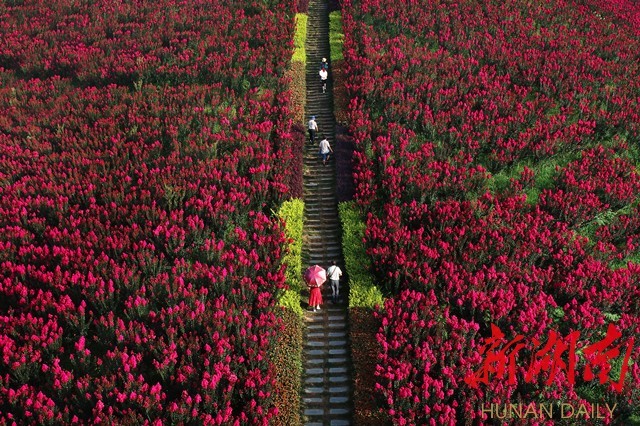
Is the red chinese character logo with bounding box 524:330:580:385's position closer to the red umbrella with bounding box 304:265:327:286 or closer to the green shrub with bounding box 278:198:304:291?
the red umbrella with bounding box 304:265:327:286

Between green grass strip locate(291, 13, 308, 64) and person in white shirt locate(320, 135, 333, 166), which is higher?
green grass strip locate(291, 13, 308, 64)

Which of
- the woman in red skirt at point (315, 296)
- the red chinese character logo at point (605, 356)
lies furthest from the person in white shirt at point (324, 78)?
the red chinese character logo at point (605, 356)

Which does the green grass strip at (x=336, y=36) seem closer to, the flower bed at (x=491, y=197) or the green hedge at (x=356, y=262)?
the flower bed at (x=491, y=197)

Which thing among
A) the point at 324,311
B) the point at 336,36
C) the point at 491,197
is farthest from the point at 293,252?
the point at 336,36

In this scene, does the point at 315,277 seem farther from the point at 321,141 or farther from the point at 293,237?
the point at 321,141

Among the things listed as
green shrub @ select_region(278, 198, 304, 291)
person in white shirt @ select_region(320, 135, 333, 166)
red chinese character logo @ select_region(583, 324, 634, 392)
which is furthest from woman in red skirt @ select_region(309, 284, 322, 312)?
person in white shirt @ select_region(320, 135, 333, 166)

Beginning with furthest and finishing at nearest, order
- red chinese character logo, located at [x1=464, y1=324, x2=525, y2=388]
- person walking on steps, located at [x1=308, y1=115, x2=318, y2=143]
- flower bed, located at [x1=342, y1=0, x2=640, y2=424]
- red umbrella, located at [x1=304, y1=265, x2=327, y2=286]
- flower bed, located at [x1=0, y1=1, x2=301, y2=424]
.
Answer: person walking on steps, located at [x1=308, y1=115, x2=318, y2=143], red umbrella, located at [x1=304, y1=265, x2=327, y2=286], flower bed, located at [x1=342, y1=0, x2=640, y2=424], red chinese character logo, located at [x1=464, y1=324, x2=525, y2=388], flower bed, located at [x1=0, y1=1, x2=301, y2=424]
